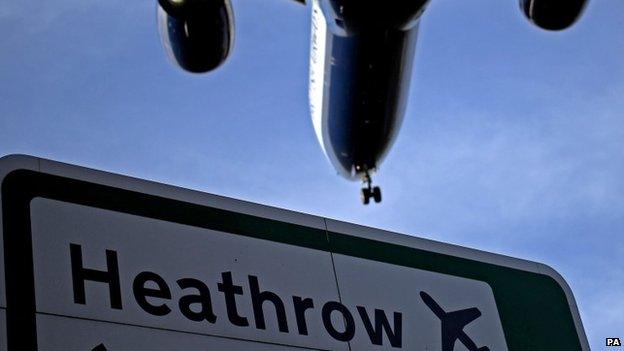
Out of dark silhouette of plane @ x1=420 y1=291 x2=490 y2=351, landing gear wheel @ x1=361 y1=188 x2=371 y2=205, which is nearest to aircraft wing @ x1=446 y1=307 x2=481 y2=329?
dark silhouette of plane @ x1=420 y1=291 x2=490 y2=351

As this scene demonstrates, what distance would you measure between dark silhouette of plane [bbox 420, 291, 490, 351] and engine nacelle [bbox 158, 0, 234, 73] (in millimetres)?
2776

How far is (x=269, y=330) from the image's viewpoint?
6.83 meters

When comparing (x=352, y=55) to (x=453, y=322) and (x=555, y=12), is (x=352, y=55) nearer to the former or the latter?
(x=555, y=12)

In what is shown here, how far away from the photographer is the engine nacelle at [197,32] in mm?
8398

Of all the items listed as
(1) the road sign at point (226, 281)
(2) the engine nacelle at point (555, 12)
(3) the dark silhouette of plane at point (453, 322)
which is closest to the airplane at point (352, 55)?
(2) the engine nacelle at point (555, 12)

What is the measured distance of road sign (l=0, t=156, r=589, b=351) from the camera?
619 cm

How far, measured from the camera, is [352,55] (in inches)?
417

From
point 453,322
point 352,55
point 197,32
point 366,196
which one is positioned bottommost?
point 453,322

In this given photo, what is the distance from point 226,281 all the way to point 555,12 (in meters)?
3.51

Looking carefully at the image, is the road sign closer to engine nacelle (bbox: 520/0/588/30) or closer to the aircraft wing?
the aircraft wing

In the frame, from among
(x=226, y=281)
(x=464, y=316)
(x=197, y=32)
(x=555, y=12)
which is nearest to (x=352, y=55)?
(x=197, y=32)

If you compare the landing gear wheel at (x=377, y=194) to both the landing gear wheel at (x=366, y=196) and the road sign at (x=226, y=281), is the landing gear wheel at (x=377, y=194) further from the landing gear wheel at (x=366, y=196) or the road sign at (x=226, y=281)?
the road sign at (x=226, y=281)

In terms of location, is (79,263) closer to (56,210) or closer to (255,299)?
(56,210)

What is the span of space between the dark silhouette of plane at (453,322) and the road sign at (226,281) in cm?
1
